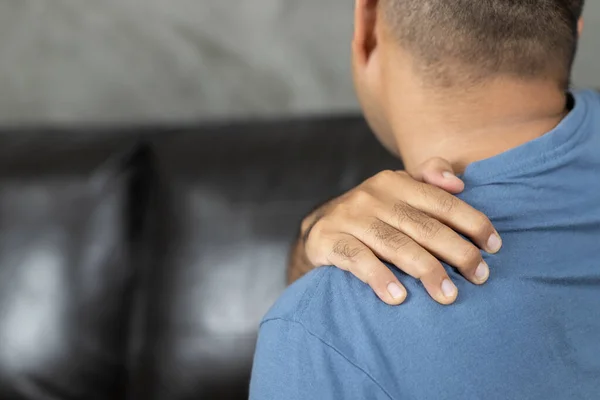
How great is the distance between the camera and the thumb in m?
0.81

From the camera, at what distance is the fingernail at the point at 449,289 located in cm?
73

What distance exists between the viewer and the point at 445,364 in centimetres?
72

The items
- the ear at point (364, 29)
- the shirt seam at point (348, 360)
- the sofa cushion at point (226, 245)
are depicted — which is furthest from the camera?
the sofa cushion at point (226, 245)

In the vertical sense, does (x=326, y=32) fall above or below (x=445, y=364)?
above

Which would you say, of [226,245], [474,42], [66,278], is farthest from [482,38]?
[66,278]

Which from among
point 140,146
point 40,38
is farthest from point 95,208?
point 40,38

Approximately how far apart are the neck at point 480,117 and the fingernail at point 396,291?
0.19 meters

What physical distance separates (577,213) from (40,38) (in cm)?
142

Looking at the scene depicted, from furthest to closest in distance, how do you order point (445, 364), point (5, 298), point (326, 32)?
point (326, 32), point (5, 298), point (445, 364)

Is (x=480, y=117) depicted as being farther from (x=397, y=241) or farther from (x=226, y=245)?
(x=226, y=245)

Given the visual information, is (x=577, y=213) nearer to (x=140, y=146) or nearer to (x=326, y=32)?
(x=140, y=146)

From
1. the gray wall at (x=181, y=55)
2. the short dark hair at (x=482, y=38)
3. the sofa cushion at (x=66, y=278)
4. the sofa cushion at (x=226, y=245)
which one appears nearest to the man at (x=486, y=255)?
the short dark hair at (x=482, y=38)

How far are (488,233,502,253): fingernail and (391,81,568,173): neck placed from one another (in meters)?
0.12

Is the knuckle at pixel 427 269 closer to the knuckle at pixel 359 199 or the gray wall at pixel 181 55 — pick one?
the knuckle at pixel 359 199
